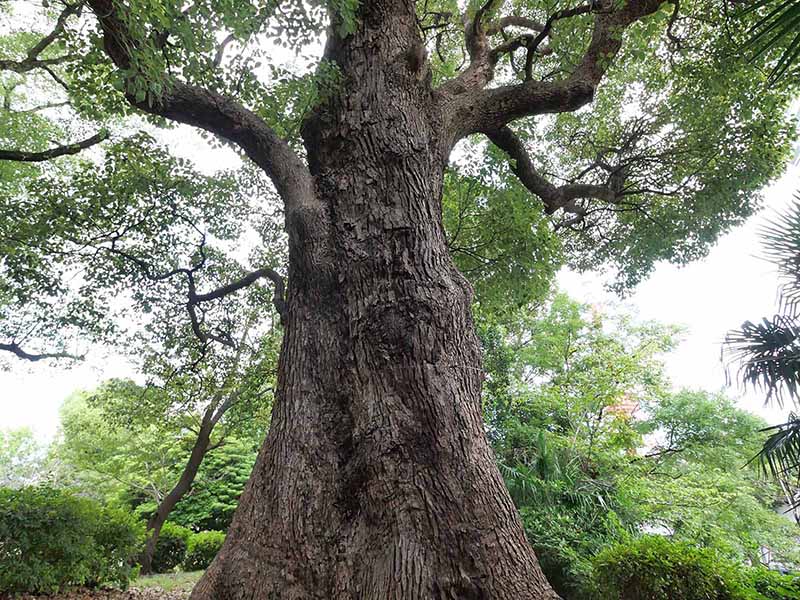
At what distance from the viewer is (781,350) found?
201 inches

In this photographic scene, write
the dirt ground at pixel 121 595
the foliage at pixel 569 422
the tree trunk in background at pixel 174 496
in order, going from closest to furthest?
1. the dirt ground at pixel 121 595
2. the foliage at pixel 569 422
3. the tree trunk in background at pixel 174 496

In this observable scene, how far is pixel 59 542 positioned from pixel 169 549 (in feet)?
18.7

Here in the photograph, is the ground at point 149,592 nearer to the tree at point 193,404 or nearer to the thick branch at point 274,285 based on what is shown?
the tree at point 193,404

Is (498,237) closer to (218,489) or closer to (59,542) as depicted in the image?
(59,542)

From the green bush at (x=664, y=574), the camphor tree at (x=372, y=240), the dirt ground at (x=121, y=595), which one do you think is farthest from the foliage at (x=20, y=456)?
the green bush at (x=664, y=574)

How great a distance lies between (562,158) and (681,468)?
7.57 m

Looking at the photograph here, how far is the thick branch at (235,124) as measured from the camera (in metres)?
2.93

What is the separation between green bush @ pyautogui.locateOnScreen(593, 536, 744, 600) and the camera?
309cm

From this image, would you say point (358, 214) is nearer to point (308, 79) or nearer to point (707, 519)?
point (308, 79)

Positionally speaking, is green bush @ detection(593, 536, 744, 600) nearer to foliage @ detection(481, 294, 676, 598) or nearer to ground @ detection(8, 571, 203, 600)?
foliage @ detection(481, 294, 676, 598)

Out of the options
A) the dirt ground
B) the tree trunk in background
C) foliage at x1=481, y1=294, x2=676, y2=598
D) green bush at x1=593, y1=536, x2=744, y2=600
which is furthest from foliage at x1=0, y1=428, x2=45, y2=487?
green bush at x1=593, y1=536, x2=744, y2=600

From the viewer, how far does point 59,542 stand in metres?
4.17

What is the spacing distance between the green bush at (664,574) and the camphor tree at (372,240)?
2084 mm

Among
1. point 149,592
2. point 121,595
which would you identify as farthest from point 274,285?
point 149,592
